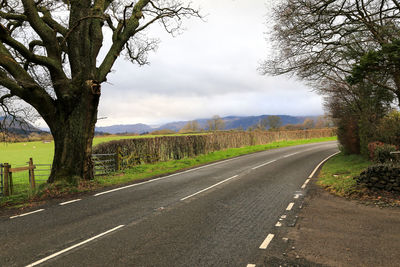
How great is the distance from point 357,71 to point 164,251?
9655 mm

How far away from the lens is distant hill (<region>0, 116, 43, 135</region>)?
12.9 m

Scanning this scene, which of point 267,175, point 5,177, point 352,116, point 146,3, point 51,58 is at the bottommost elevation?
point 267,175

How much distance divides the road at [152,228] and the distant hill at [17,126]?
22.2 ft

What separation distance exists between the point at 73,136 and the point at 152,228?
7.13 meters

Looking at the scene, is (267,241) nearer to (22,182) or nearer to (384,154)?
(384,154)

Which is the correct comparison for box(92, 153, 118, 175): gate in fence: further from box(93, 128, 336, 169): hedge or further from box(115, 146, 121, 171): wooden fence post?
box(93, 128, 336, 169): hedge

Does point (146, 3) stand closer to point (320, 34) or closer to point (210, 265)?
point (320, 34)

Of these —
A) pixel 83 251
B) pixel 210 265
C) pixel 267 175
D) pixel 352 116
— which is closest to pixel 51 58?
pixel 83 251

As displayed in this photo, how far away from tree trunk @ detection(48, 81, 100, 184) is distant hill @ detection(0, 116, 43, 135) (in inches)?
103

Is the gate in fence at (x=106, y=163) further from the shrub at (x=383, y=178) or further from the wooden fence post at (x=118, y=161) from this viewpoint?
the shrub at (x=383, y=178)

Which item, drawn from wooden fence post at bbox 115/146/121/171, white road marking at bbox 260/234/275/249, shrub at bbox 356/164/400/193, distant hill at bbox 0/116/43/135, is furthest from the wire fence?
shrub at bbox 356/164/400/193

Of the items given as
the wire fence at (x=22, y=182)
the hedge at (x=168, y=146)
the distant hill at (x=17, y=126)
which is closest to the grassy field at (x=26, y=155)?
the wire fence at (x=22, y=182)

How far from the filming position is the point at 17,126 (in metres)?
13.5

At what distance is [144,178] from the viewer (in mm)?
13477
